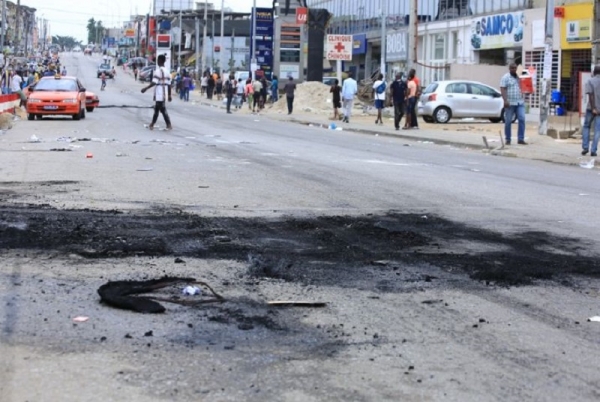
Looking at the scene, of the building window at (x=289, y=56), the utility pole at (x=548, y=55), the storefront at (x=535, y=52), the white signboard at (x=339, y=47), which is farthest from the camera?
the building window at (x=289, y=56)

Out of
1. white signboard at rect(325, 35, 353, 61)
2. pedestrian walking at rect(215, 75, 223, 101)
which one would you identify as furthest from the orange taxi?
pedestrian walking at rect(215, 75, 223, 101)

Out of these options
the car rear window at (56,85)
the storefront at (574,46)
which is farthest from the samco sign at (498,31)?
the car rear window at (56,85)

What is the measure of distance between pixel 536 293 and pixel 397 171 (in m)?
9.63

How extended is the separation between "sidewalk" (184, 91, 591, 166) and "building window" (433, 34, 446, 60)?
14.7 m

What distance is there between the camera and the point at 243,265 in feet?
25.5

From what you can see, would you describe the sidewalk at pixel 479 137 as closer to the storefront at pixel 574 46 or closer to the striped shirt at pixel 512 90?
the striped shirt at pixel 512 90

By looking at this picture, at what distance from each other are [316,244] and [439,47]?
49.6 meters

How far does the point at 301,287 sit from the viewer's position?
7035mm

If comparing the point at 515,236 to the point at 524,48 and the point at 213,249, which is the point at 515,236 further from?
the point at 524,48

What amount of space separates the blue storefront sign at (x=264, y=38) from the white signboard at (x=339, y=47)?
30.4 m

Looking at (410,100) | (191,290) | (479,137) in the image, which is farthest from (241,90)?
(191,290)

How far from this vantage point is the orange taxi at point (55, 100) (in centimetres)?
3278

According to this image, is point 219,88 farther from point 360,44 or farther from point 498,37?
point 498,37

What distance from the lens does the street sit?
4973 mm
